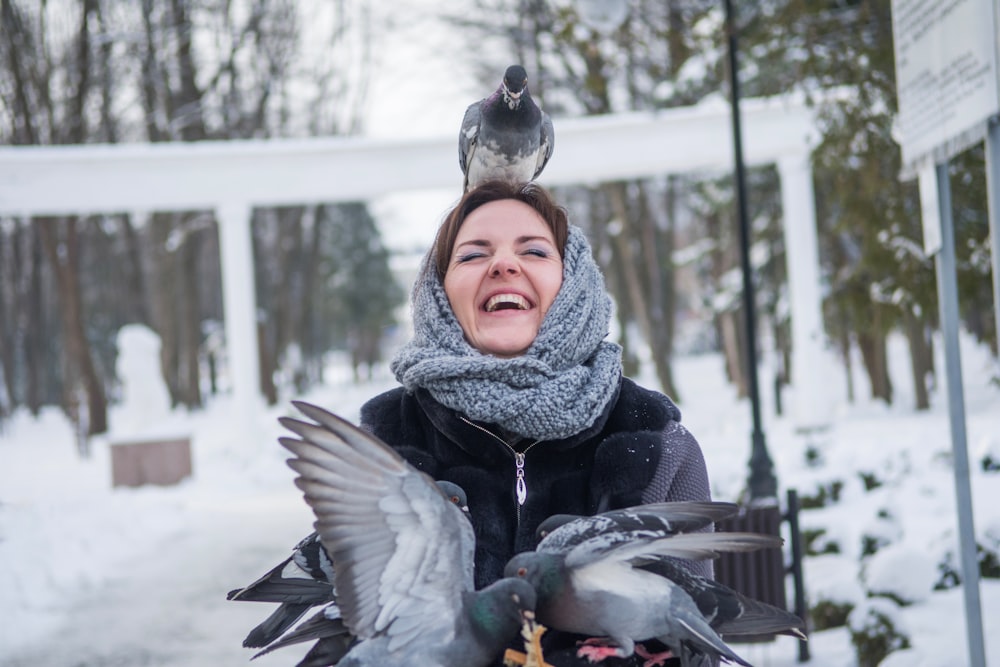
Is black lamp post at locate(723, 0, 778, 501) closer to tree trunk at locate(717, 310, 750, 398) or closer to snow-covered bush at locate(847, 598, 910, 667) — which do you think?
snow-covered bush at locate(847, 598, 910, 667)

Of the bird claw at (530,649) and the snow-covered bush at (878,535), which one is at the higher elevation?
the bird claw at (530,649)

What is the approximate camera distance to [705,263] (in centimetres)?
2562

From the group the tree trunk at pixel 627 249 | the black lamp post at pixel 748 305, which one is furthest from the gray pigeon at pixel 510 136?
the tree trunk at pixel 627 249

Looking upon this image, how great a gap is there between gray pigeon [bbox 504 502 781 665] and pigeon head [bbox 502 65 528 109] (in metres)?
1.19

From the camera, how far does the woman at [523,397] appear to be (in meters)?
1.81

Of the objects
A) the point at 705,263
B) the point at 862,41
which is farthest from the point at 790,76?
the point at 705,263

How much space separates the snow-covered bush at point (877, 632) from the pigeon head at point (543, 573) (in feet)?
12.4

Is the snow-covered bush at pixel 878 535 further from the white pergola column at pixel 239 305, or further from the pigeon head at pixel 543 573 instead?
the white pergola column at pixel 239 305

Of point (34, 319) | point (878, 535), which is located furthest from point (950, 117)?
point (34, 319)

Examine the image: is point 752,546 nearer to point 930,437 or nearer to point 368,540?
point 368,540

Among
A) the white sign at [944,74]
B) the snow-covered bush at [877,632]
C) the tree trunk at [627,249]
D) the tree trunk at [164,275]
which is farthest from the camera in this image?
the tree trunk at [164,275]

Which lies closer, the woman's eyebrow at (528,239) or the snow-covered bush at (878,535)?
Result: the woman's eyebrow at (528,239)

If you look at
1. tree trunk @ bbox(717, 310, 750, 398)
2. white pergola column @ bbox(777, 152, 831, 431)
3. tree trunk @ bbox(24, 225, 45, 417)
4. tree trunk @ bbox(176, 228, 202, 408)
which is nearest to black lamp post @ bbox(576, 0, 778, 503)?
white pergola column @ bbox(777, 152, 831, 431)

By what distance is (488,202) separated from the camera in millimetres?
2068
